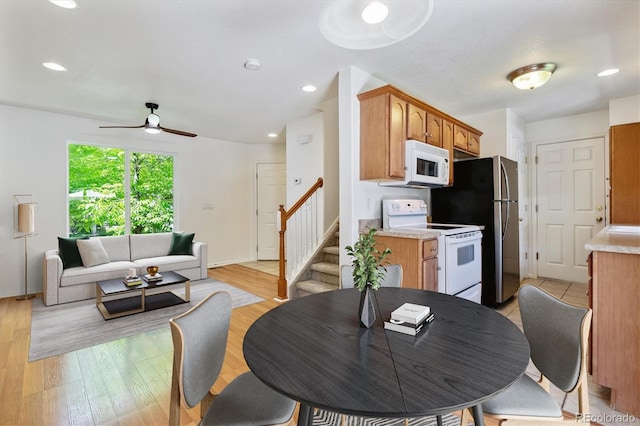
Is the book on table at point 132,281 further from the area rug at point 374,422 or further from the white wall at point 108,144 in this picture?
the area rug at point 374,422

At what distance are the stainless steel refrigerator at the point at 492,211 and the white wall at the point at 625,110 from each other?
56.1 inches

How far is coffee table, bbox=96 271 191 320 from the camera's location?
3.22m

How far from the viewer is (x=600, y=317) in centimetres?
175

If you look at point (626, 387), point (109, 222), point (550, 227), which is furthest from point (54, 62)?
point (550, 227)

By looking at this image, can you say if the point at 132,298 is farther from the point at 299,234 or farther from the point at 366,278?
the point at 366,278

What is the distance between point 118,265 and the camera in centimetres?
405

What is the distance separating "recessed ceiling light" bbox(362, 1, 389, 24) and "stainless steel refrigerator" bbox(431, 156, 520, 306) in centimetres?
259

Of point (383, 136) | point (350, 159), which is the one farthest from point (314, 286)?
point (383, 136)

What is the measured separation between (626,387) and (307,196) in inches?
129

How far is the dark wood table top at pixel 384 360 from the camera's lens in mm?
731

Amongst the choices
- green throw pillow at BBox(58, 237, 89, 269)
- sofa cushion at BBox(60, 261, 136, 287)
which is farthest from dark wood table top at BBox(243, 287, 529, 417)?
green throw pillow at BBox(58, 237, 89, 269)

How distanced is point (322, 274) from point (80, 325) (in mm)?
2591

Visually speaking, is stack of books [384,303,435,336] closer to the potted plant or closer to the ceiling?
the potted plant

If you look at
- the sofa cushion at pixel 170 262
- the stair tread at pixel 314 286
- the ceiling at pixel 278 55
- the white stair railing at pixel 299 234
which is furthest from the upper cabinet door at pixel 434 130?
the sofa cushion at pixel 170 262
